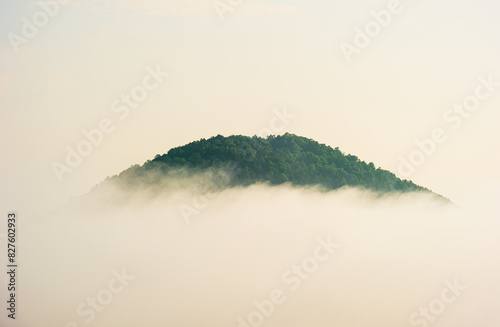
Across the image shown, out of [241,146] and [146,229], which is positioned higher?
[241,146]

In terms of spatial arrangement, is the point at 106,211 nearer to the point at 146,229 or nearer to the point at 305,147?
the point at 146,229

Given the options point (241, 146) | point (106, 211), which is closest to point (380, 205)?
point (241, 146)

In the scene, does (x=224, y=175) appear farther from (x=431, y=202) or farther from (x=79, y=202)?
(x=431, y=202)

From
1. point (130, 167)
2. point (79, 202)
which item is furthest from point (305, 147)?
point (79, 202)

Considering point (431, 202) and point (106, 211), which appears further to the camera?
point (431, 202)
